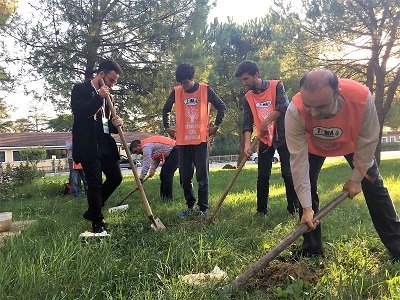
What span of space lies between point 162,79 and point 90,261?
7.89 meters

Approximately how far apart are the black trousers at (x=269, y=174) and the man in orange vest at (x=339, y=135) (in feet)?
4.75

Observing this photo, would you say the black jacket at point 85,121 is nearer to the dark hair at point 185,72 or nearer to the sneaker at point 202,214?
the dark hair at point 185,72

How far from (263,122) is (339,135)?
60.2 inches

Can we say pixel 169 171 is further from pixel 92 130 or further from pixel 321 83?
pixel 321 83

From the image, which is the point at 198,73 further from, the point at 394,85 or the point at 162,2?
the point at 394,85

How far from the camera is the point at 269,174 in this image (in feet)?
14.6

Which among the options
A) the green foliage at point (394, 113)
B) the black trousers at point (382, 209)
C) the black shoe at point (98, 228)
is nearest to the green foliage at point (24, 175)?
the black shoe at point (98, 228)

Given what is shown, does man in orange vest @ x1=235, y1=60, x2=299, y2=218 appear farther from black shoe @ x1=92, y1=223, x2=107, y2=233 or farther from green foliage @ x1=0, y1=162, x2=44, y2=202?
green foliage @ x1=0, y1=162, x2=44, y2=202

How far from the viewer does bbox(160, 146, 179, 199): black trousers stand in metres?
6.11

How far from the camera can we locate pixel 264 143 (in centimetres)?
432

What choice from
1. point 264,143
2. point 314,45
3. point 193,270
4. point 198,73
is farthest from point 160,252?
point 314,45

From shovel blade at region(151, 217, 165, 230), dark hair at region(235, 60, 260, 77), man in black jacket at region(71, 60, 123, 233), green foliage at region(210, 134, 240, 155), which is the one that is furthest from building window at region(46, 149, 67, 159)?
dark hair at region(235, 60, 260, 77)

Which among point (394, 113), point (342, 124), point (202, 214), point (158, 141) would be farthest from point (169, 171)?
point (394, 113)

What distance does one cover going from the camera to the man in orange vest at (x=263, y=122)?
13.8 ft
